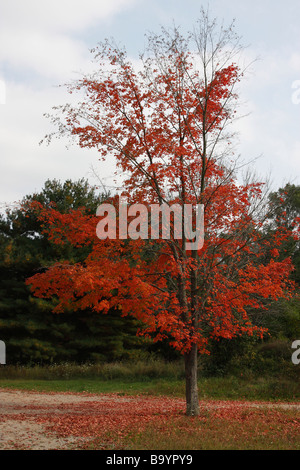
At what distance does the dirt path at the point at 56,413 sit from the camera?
8.52 m

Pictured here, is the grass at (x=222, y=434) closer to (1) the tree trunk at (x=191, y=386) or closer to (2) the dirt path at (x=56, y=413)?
(1) the tree trunk at (x=191, y=386)

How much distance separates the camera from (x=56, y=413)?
12219 mm

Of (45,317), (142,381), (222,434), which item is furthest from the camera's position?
(45,317)

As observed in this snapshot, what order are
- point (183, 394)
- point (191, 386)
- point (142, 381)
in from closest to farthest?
1. point (191, 386)
2. point (183, 394)
3. point (142, 381)

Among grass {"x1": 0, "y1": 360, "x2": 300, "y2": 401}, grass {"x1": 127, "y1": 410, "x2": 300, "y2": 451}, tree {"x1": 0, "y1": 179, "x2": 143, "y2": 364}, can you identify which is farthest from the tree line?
grass {"x1": 127, "y1": 410, "x2": 300, "y2": 451}

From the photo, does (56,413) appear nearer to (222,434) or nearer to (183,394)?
(222,434)

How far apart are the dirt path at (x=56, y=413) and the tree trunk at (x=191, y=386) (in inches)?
45.4

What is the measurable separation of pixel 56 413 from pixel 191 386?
3716 millimetres

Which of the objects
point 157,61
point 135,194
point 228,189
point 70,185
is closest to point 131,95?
point 157,61

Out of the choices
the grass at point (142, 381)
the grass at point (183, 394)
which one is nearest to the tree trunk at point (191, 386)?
the grass at point (183, 394)

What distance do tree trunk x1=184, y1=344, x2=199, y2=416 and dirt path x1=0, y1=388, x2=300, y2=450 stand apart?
1.15 m

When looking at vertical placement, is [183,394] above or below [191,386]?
below

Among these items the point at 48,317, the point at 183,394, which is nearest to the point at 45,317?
the point at 48,317

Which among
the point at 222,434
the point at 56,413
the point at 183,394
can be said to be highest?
the point at 222,434
